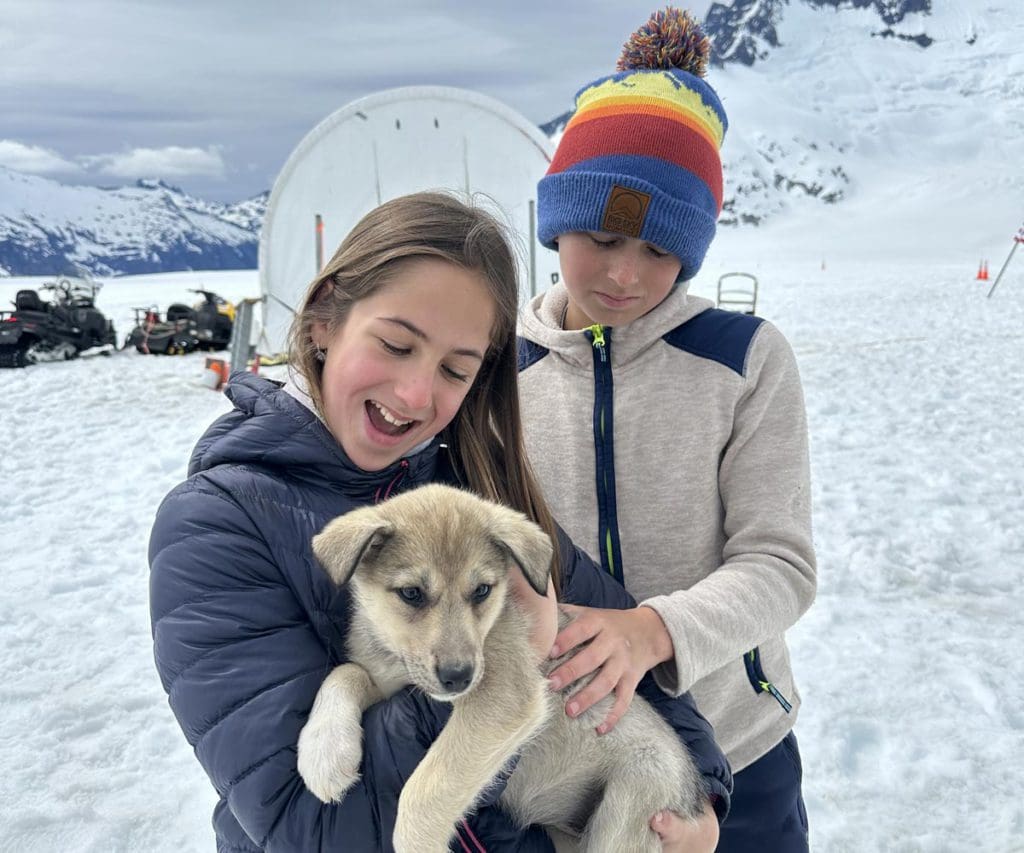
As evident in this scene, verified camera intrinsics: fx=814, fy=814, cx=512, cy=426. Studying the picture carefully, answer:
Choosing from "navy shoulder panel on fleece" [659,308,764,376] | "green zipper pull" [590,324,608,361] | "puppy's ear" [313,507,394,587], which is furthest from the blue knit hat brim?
"puppy's ear" [313,507,394,587]

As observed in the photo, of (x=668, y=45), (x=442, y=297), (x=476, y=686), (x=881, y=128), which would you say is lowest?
(x=476, y=686)

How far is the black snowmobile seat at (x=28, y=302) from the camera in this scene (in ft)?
59.0

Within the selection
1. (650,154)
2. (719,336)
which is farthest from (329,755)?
(650,154)

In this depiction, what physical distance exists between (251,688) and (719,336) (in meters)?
1.79

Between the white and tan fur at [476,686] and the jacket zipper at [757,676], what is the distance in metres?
0.43

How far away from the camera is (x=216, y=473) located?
1.90 meters

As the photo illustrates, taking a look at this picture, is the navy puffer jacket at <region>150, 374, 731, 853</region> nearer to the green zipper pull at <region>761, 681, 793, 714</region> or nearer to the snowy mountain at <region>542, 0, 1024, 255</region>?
the green zipper pull at <region>761, 681, 793, 714</region>

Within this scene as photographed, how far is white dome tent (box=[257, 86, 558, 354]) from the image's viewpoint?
14.9 meters

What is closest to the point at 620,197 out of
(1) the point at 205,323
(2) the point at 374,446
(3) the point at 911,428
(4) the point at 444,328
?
(4) the point at 444,328

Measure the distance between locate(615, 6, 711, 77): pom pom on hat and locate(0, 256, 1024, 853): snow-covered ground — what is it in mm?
3532

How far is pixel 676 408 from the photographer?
2.67 metres

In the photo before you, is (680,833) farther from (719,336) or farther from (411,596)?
(719,336)

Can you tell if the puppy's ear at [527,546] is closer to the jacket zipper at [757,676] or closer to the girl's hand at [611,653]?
the girl's hand at [611,653]

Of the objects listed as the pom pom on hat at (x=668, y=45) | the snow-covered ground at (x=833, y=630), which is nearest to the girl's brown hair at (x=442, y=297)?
the pom pom on hat at (x=668, y=45)
